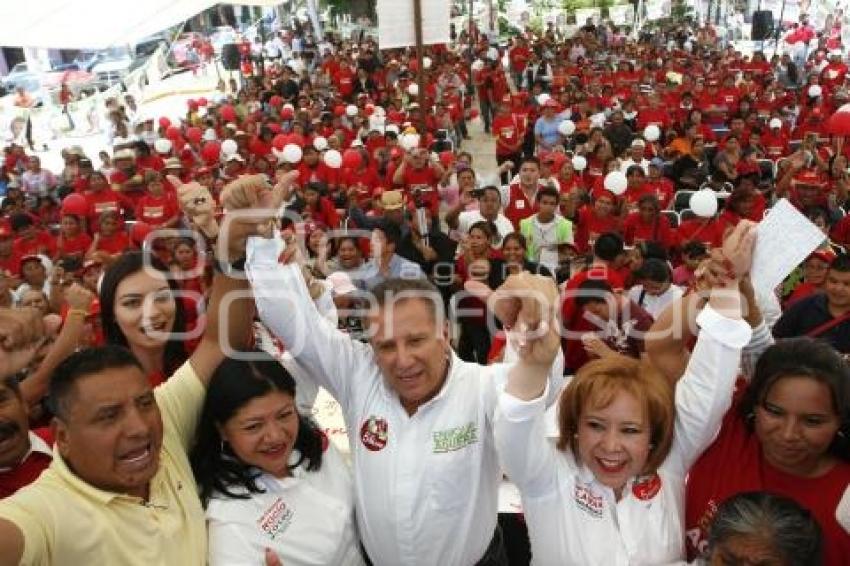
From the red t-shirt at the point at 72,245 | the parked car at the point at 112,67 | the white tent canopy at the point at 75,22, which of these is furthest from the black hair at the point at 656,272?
the parked car at the point at 112,67

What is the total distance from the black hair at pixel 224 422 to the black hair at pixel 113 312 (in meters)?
0.57

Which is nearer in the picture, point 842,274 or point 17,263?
point 842,274

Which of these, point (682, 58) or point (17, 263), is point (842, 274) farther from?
point (682, 58)

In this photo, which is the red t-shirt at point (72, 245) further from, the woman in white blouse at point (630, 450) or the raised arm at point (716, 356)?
the raised arm at point (716, 356)

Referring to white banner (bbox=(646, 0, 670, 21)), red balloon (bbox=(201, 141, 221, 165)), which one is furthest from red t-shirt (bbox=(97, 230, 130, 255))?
white banner (bbox=(646, 0, 670, 21))

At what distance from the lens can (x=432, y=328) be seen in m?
2.01

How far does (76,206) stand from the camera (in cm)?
764

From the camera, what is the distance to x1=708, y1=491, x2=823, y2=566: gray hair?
64.1 inches

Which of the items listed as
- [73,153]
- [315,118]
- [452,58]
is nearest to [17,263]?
[73,153]

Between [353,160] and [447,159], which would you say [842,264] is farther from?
[353,160]

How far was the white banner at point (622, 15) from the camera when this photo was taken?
88.8 feet

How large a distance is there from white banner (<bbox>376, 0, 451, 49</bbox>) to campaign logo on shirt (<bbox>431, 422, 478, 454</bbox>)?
17.8ft

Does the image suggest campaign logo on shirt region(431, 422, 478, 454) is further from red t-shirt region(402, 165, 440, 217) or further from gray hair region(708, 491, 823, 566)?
red t-shirt region(402, 165, 440, 217)

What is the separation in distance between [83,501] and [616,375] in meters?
1.31
